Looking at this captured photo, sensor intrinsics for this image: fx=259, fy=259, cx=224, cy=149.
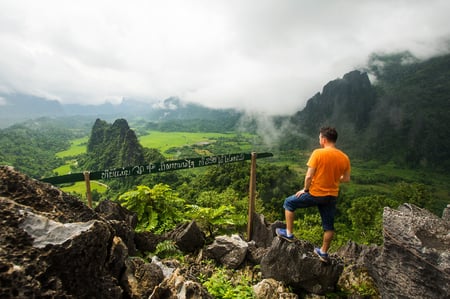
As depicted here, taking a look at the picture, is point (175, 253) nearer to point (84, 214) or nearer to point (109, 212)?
point (109, 212)

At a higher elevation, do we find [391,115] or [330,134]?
[391,115]

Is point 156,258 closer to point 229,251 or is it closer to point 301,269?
point 229,251

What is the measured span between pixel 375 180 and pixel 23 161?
137m

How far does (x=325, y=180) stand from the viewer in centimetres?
459

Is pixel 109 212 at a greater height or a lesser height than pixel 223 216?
greater

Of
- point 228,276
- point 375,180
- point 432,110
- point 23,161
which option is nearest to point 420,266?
point 228,276

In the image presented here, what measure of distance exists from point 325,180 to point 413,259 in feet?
6.22

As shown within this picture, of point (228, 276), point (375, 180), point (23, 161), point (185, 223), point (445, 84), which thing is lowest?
point (375, 180)

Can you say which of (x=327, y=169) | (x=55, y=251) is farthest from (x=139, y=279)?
(x=327, y=169)

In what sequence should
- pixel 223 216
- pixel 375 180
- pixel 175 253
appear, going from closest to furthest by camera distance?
pixel 175 253, pixel 223 216, pixel 375 180

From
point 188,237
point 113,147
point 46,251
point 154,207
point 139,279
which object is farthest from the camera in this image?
point 113,147

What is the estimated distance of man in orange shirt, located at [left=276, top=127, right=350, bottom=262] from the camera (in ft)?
15.0

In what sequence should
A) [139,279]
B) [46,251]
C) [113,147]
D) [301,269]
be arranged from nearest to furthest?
[46,251] < [139,279] < [301,269] < [113,147]

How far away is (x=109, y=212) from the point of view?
256 inches
